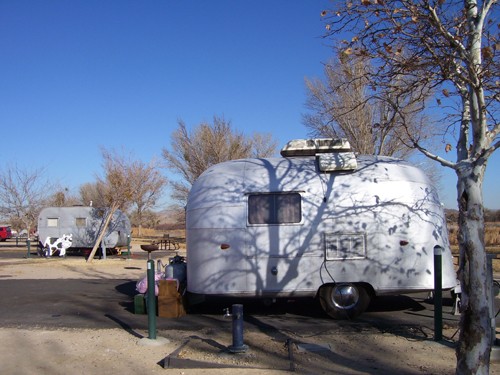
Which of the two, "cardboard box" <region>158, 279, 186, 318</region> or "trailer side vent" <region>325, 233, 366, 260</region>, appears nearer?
"trailer side vent" <region>325, 233, 366, 260</region>

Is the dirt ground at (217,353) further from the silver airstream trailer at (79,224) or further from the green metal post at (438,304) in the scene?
the silver airstream trailer at (79,224)

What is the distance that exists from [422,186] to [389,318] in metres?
2.32

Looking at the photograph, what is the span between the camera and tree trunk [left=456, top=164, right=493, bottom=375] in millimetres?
4711

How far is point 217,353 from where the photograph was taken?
6.50m

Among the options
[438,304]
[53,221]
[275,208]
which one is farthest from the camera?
[53,221]

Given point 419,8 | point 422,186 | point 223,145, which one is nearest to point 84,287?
point 422,186

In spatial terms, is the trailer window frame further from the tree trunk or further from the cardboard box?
the tree trunk

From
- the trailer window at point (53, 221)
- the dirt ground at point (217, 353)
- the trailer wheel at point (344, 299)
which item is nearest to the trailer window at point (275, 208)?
the trailer wheel at point (344, 299)

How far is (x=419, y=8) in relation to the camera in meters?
5.41

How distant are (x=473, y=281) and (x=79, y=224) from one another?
79.7 feet

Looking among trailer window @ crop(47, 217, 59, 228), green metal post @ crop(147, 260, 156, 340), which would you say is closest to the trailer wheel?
green metal post @ crop(147, 260, 156, 340)

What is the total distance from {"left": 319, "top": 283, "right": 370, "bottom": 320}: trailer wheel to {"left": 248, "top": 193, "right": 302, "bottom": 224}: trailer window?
129cm

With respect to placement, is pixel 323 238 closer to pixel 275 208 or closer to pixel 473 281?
pixel 275 208

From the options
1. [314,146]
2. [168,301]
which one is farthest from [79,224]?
[314,146]
